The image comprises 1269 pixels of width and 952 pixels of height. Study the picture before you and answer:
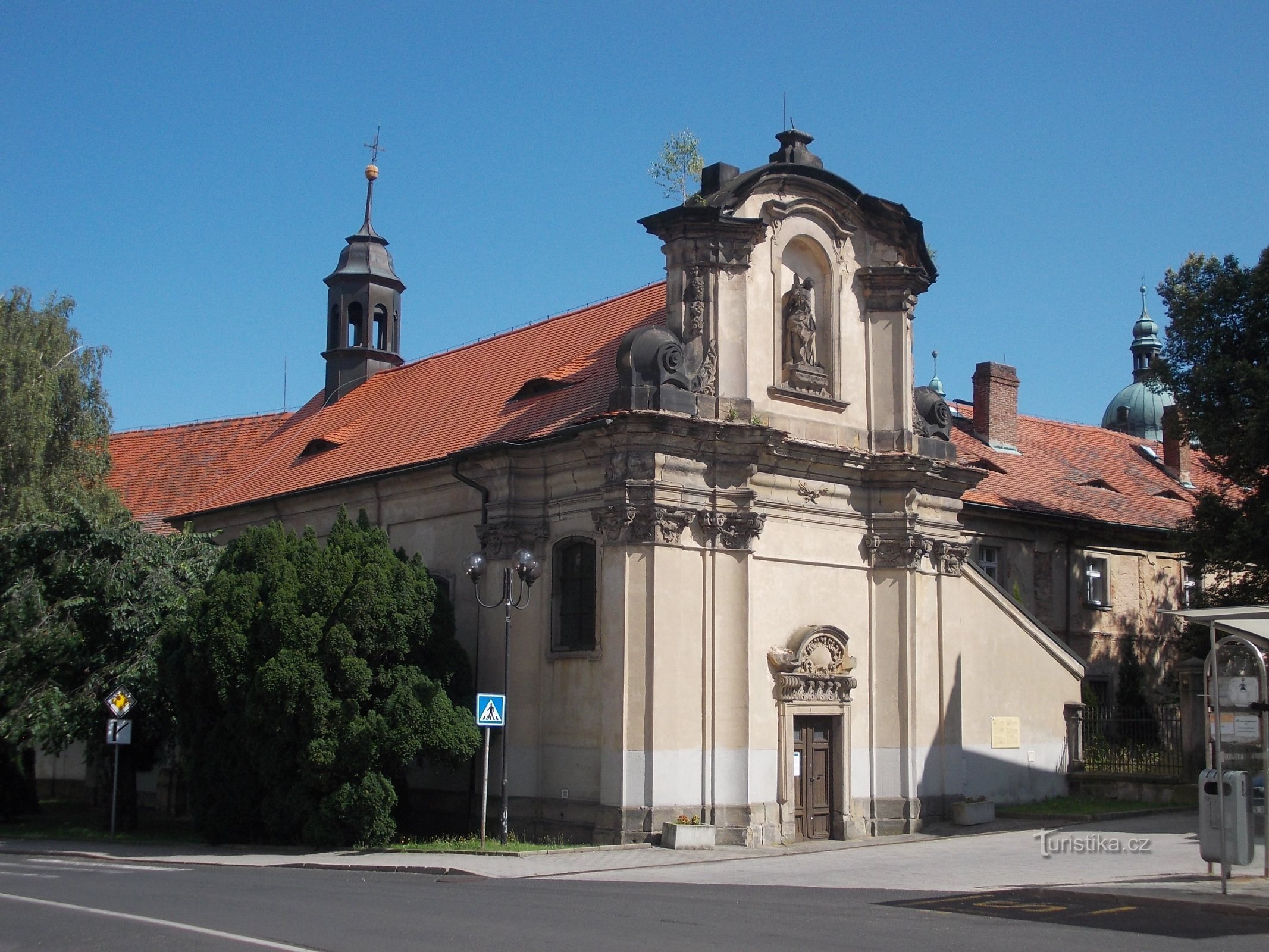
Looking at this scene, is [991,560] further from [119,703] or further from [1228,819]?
[119,703]

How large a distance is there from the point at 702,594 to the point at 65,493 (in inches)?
774

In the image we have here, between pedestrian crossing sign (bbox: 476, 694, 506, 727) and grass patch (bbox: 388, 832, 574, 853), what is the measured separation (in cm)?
197

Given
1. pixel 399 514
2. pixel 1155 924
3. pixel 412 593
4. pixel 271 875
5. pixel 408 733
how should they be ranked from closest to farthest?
1. pixel 1155 924
2. pixel 271 875
3. pixel 408 733
4. pixel 412 593
5. pixel 399 514

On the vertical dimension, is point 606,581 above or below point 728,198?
below

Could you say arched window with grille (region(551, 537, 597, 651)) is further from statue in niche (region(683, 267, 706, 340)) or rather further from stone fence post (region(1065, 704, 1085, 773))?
stone fence post (region(1065, 704, 1085, 773))

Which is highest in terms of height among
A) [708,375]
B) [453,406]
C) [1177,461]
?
[1177,461]

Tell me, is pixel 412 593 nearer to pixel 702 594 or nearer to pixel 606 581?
pixel 606 581

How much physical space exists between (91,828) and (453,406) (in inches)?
473

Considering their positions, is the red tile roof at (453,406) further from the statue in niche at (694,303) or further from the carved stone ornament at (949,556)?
the carved stone ornament at (949,556)

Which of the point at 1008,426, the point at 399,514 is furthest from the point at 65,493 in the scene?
the point at 1008,426

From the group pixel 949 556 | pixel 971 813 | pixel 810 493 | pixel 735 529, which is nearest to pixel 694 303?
pixel 735 529

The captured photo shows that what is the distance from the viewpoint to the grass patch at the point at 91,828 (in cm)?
2712

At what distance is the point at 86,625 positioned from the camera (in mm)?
28359

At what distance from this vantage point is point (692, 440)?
23484 millimetres
